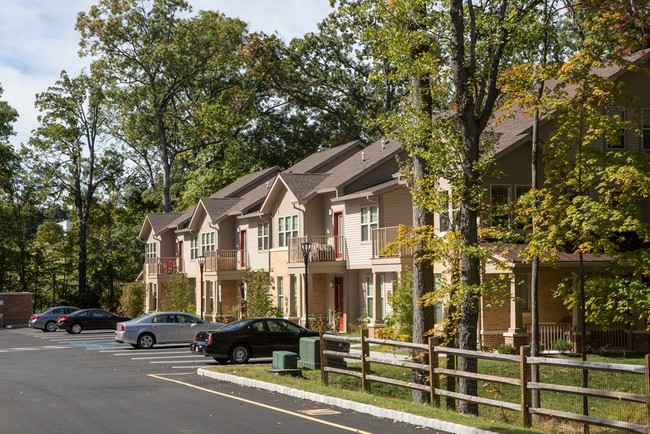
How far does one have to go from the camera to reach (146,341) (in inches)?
1479

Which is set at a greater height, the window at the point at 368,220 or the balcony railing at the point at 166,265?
the window at the point at 368,220

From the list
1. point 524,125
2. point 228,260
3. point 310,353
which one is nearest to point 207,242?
point 228,260

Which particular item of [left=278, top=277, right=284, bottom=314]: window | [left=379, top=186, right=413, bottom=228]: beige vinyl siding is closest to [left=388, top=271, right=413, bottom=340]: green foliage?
[left=379, top=186, right=413, bottom=228]: beige vinyl siding

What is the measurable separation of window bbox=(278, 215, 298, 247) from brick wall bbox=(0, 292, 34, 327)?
2769 centimetres

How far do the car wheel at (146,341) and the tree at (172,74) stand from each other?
31903mm

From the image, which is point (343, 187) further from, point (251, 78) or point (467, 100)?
point (251, 78)

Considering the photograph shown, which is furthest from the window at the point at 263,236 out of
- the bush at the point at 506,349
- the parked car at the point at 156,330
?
the bush at the point at 506,349

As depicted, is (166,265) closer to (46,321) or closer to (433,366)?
(46,321)

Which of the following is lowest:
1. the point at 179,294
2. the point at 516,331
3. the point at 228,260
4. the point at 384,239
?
the point at 516,331

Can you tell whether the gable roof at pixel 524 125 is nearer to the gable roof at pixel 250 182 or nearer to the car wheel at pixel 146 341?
the car wheel at pixel 146 341

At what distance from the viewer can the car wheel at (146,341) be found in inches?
1476

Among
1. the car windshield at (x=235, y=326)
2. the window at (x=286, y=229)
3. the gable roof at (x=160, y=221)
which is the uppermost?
the gable roof at (x=160, y=221)

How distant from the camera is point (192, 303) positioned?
6462 cm

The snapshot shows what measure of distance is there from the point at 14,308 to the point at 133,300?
30.3ft
